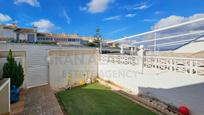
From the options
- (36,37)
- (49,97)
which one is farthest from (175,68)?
(36,37)

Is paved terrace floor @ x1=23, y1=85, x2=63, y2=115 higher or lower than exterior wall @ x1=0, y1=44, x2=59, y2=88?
lower

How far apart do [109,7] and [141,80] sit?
16.0 m

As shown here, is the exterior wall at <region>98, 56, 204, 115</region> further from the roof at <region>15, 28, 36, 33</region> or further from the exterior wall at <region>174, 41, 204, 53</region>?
the roof at <region>15, 28, 36, 33</region>

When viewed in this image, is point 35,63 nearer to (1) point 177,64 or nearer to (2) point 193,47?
(1) point 177,64

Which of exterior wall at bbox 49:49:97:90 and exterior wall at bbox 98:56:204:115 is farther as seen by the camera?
exterior wall at bbox 49:49:97:90

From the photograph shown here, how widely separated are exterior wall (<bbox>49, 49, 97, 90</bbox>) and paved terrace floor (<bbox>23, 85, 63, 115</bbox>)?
258 centimetres

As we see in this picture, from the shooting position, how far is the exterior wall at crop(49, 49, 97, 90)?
11476mm

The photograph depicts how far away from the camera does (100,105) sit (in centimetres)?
775

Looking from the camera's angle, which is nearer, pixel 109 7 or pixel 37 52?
pixel 37 52

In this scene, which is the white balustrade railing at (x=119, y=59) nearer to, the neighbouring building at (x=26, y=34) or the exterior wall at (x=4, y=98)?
the exterior wall at (x=4, y=98)

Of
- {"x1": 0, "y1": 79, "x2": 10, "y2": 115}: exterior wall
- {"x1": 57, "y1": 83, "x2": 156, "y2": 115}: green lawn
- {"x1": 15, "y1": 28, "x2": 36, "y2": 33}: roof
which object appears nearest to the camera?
{"x1": 0, "y1": 79, "x2": 10, "y2": 115}: exterior wall

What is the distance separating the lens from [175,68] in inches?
288

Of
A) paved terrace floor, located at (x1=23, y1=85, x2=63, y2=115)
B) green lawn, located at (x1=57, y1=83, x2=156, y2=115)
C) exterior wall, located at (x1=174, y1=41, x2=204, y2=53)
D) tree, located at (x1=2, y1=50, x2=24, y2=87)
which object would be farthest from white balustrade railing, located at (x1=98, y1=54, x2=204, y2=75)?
exterior wall, located at (x1=174, y1=41, x2=204, y2=53)

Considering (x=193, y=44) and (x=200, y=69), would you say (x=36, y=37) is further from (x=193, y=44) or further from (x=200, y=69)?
(x=200, y=69)
